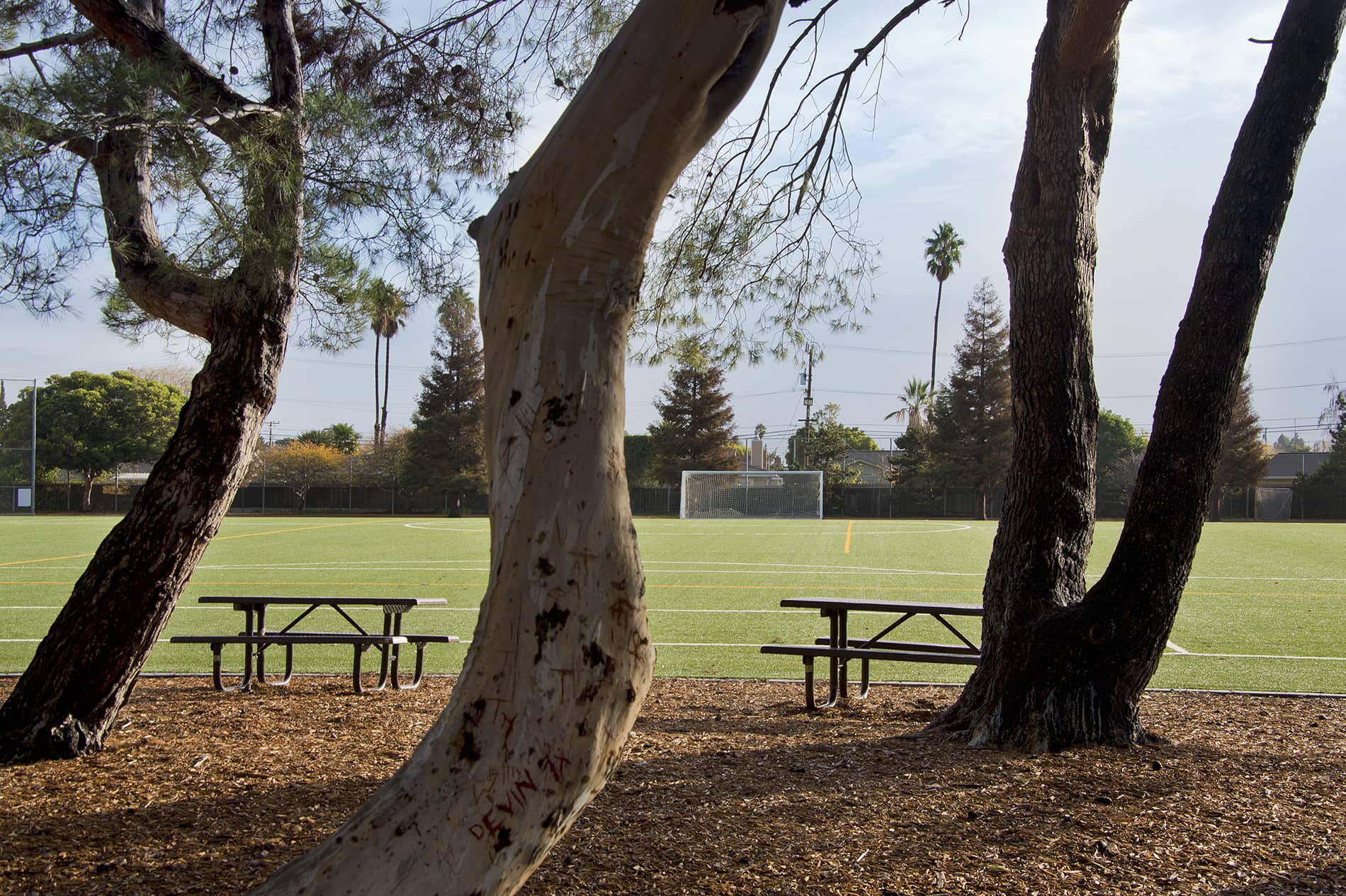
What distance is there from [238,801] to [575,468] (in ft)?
10.1

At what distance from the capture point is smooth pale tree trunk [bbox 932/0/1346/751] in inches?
212

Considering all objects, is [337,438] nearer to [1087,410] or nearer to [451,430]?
[451,430]

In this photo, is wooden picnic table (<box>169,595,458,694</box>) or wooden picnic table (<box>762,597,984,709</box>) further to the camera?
wooden picnic table (<box>169,595,458,694</box>)

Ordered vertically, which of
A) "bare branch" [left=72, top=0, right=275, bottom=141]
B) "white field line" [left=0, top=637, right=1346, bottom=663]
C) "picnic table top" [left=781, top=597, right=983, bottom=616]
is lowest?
"white field line" [left=0, top=637, right=1346, bottom=663]

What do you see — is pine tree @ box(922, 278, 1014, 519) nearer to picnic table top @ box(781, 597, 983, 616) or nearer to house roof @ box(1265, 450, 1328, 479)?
house roof @ box(1265, 450, 1328, 479)

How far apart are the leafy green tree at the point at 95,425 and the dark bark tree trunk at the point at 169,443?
175ft

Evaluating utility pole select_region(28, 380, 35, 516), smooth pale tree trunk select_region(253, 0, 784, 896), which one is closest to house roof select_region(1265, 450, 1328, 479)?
utility pole select_region(28, 380, 35, 516)

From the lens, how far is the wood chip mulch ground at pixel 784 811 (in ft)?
12.0

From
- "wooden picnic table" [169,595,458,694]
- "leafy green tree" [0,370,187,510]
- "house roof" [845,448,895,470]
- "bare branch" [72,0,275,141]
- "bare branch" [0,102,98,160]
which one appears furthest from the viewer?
"house roof" [845,448,895,470]

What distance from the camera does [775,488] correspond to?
47375 mm

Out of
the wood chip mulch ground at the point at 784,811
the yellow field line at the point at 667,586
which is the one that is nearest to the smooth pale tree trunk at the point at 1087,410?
the wood chip mulch ground at the point at 784,811

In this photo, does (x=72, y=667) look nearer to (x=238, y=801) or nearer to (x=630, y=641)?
(x=238, y=801)

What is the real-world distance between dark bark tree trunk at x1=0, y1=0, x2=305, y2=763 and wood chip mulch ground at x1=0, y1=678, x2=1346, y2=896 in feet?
1.16

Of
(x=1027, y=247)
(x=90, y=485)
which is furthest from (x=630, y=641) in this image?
(x=90, y=485)
